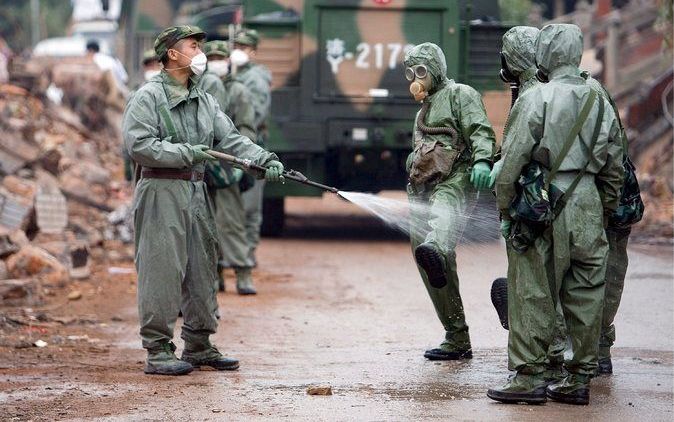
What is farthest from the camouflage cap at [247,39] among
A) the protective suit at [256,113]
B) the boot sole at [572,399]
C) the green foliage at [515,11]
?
the green foliage at [515,11]

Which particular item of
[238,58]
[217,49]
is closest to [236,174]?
[217,49]

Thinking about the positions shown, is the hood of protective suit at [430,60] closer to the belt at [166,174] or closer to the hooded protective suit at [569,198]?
the hooded protective suit at [569,198]

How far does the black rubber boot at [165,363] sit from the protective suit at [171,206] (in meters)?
0.03

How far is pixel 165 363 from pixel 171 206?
93 cm

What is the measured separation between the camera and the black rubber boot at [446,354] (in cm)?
896

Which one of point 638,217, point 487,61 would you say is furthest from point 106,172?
point 638,217

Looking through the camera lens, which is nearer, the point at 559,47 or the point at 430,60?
the point at 559,47

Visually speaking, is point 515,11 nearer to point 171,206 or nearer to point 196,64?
point 196,64

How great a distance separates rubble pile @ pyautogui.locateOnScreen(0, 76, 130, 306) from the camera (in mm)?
12773

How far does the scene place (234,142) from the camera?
28.5 ft

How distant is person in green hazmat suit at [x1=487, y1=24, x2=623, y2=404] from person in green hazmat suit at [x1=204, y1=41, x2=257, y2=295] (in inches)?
187

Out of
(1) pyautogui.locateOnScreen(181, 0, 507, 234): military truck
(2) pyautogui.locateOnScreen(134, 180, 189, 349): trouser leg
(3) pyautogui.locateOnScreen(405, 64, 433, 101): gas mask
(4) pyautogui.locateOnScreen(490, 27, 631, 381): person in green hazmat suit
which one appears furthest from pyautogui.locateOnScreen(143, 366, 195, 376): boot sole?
(1) pyautogui.locateOnScreen(181, 0, 507, 234): military truck

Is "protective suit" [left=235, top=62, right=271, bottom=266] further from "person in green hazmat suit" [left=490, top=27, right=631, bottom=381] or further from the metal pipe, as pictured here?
"person in green hazmat suit" [left=490, top=27, right=631, bottom=381]

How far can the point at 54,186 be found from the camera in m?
18.2
